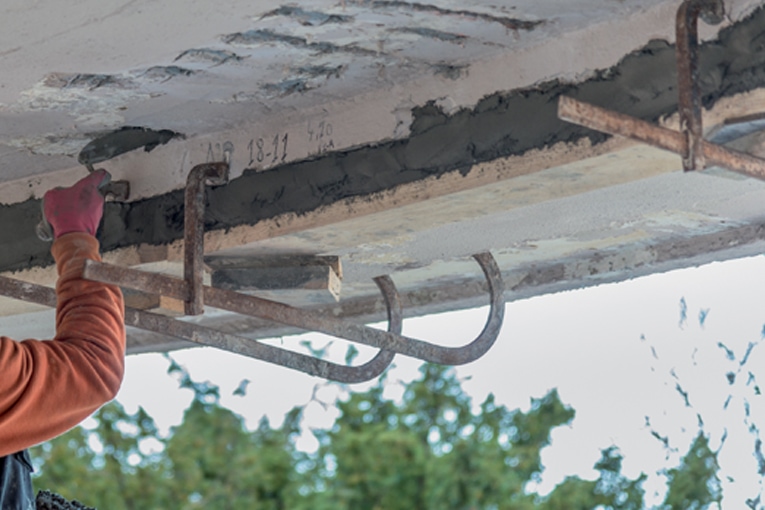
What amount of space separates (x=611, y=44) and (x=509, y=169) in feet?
0.92

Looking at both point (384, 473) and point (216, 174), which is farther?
point (384, 473)

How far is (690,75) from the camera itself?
1585mm

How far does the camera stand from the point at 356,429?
27.9 ft

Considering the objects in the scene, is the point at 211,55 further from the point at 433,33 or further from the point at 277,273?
the point at 277,273

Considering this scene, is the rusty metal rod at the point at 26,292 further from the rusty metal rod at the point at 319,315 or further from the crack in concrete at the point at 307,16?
the crack in concrete at the point at 307,16

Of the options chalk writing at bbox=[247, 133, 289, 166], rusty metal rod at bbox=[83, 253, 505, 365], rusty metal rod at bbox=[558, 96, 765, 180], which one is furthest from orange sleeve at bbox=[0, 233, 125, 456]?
rusty metal rod at bbox=[558, 96, 765, 180]

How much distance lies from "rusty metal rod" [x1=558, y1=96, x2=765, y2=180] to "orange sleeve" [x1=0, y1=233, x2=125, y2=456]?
98 cm

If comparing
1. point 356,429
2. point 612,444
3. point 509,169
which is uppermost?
point 356,429

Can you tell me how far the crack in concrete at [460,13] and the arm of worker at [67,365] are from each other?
0.80m

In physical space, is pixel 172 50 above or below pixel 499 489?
below

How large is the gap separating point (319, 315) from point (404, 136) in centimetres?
42

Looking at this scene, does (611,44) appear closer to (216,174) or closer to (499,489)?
(216,174)

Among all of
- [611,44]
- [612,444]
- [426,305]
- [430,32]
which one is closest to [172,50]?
[430,32]

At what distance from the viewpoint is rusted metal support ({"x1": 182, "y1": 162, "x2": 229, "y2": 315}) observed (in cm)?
212
